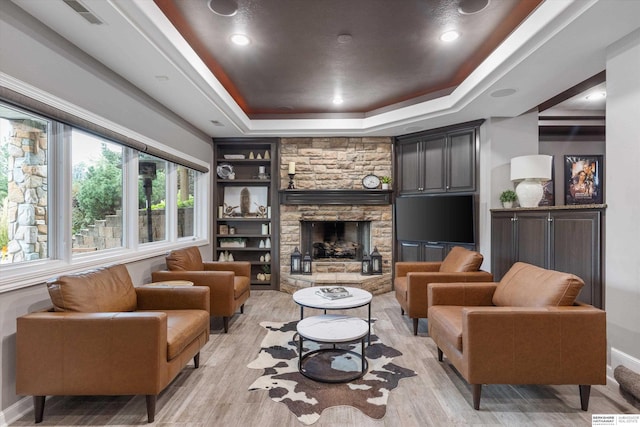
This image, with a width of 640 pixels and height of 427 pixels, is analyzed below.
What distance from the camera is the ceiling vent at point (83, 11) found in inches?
74.8

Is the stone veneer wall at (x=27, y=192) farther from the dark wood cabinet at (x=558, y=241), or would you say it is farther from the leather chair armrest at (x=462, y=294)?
the dark wood cabinet at (x=558, y=241)

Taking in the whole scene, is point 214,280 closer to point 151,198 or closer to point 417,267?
point 151,198

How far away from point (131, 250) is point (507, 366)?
3448 millimetres

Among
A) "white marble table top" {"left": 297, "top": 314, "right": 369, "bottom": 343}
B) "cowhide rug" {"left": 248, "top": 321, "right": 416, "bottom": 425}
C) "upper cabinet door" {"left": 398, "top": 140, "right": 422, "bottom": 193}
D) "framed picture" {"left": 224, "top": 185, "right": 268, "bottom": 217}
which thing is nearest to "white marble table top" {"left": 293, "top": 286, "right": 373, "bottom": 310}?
"white marble table top" {"left": 297, "top": 314, "right": 369, "bottom": 343}

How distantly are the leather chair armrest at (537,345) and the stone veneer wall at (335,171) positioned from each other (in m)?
3.31

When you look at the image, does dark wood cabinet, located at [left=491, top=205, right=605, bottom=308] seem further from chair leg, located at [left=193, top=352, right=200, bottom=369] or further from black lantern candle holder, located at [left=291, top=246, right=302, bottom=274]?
chair leg, located at [left=193, top=352, right=200, bottom=369]

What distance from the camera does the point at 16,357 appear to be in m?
1.92

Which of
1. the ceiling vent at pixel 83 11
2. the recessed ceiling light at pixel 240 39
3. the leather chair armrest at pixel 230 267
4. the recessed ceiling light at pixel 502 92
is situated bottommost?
the leather chair armrest at pixel 230 267

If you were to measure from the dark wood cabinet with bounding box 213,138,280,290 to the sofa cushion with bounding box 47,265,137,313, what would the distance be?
2.73 metres

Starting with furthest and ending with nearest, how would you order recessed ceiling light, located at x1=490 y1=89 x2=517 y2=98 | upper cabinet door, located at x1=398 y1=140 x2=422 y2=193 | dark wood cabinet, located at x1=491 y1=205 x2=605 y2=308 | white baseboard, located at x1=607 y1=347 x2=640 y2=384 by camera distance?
upper cabinet door, located at x1=398 y1=140 x2=422 y2=193 < recessed ceiling light, located at x1=490 y1=89 x2=517 y2=98 < dark wood cabinet, located at x1=491 y1=205 x2=605 y2=308 < white baseboard, located at x1=607 y1=347 x2=640 y2=384

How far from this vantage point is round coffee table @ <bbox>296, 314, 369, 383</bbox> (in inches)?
92.7

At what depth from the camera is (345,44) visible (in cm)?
299

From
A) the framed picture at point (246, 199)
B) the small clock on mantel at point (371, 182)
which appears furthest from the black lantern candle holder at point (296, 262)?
the small clock on mantel at point (371, 182)

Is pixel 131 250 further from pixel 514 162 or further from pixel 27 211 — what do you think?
pixel 514 162
